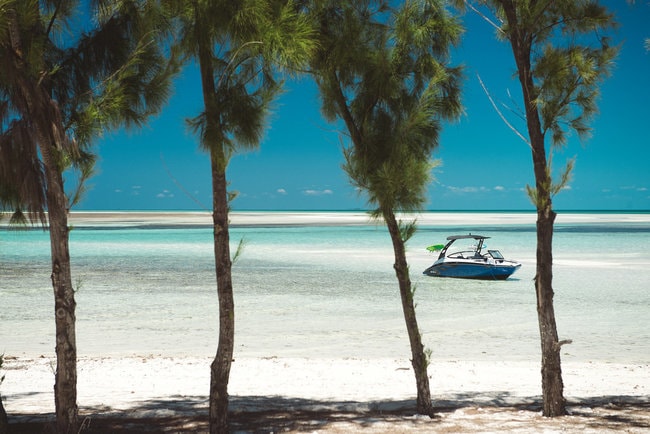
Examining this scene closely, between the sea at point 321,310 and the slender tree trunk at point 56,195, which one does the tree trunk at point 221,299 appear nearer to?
the slender tree trunk at point 56,195

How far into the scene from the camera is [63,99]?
6246mm

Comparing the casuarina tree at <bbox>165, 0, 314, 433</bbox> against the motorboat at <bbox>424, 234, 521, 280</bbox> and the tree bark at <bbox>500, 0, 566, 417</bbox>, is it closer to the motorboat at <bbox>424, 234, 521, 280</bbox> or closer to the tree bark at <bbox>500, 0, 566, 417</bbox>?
the tree bark at <bbox>500, 0, 566, 417</bbox>

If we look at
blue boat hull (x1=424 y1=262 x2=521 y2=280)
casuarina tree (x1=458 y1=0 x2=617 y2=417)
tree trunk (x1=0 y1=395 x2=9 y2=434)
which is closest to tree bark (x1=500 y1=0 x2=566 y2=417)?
casuarina tree (x1=458 y1=0 x2=617 y2=417)

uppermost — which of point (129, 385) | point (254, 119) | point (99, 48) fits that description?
point (99, 48)

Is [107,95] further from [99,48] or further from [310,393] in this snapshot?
[310,393]

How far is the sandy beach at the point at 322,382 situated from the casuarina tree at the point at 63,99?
171 cm

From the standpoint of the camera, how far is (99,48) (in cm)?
638

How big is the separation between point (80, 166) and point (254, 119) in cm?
166

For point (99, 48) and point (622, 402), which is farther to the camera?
point (622, 402)

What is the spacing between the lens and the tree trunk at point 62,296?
223 inches

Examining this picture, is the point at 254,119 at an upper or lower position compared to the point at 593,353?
upper

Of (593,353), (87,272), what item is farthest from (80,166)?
(87,272)

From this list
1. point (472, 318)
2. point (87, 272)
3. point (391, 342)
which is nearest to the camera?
point (391, 342)

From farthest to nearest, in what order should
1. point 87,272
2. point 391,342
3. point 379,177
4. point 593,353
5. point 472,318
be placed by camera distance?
point 87,272 → point 472,318 → point 391,342 → point 593,353 → point 379,177
